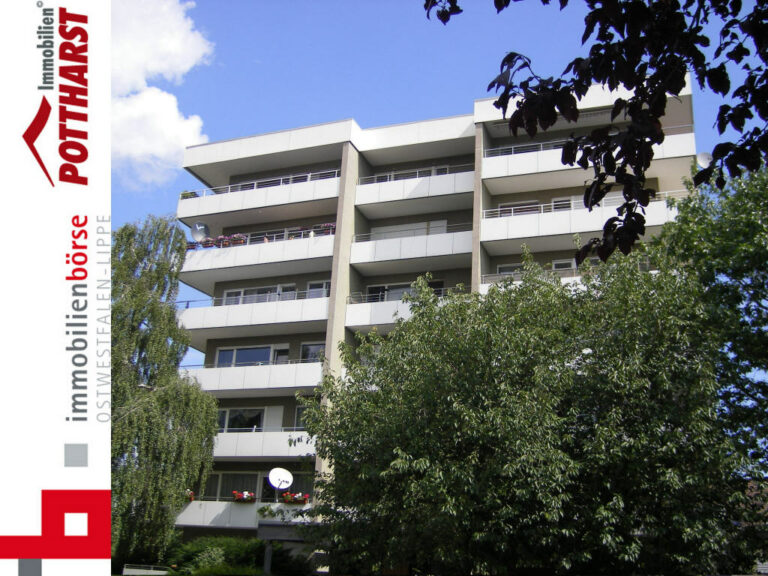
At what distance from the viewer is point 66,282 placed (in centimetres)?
470

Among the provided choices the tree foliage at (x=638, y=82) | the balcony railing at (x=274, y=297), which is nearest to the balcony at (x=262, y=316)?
the balcony railing at (x=274, y=297)

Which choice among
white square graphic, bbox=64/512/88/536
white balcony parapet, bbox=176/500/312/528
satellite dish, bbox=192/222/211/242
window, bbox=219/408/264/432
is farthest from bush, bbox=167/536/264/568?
white square graphic, bbox=64/512/88/536

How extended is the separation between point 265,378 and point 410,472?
49.6ft

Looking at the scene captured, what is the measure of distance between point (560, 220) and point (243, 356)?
1515 cm

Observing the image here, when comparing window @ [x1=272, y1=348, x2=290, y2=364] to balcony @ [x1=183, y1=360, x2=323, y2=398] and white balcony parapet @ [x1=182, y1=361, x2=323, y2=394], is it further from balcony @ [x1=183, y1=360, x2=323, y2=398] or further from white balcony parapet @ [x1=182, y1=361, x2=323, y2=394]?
white balcony parapet @ [x1=182, y1=361, x2=323, y2=394]

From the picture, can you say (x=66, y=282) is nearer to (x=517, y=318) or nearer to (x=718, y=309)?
(x=517, y=318)

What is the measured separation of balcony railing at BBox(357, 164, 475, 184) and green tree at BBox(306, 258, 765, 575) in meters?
14.9

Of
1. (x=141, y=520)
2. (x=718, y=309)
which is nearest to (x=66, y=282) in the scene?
(x=718, y=309)

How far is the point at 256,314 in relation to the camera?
33688 millimetres

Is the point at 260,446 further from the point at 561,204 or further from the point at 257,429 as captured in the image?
the point at 561,204

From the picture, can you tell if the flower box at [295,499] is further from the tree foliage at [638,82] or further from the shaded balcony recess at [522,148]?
the tree foliage at [638,82]

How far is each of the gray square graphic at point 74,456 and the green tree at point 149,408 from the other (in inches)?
907

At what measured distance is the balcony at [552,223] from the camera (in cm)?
2997

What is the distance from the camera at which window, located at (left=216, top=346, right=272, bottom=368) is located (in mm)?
34750
